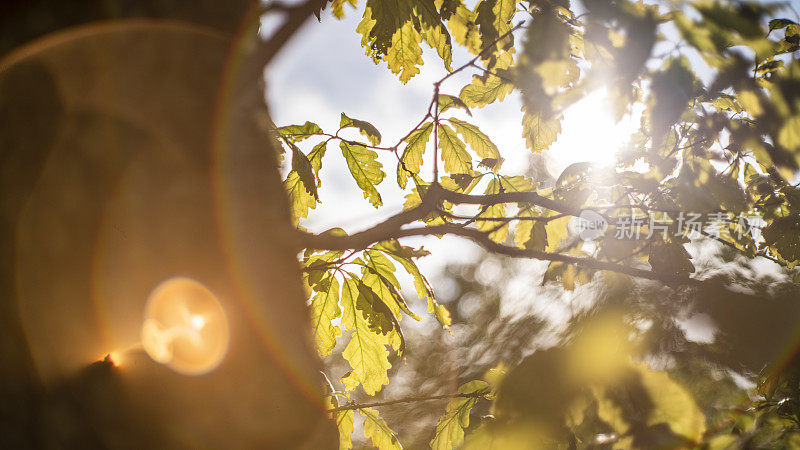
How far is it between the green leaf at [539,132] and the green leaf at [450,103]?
1.16 feet

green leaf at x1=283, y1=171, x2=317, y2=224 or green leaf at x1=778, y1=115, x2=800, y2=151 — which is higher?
green leaf at x1=283, y1=171, x2=317, y2=224

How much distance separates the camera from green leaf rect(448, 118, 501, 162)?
6.98ft

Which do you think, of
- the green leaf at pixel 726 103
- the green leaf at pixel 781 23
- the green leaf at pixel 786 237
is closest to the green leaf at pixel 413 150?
the green leaf at pixel 781 23

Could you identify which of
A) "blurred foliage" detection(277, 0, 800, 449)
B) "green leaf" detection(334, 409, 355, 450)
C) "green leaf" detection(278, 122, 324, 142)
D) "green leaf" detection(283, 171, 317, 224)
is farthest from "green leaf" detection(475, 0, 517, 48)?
"green leaf" detection(334, 409, 355, 450)

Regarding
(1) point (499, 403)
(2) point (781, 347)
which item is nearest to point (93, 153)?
(1) point (499, 403)

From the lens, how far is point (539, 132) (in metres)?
1.97

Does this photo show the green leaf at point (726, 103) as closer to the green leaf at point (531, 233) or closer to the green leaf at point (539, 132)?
the green leaf at point (539, 132)

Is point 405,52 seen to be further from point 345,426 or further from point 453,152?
point 345,426

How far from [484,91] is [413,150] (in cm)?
48

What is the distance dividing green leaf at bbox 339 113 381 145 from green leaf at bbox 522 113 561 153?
0.75 meters

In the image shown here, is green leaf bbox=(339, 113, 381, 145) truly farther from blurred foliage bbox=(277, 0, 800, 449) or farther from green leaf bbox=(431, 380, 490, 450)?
green leaf bbox=(431, 380, 490, 450)

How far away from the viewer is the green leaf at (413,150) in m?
1.97

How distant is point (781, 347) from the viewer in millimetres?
1651

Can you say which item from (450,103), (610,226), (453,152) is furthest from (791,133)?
(453,152)
